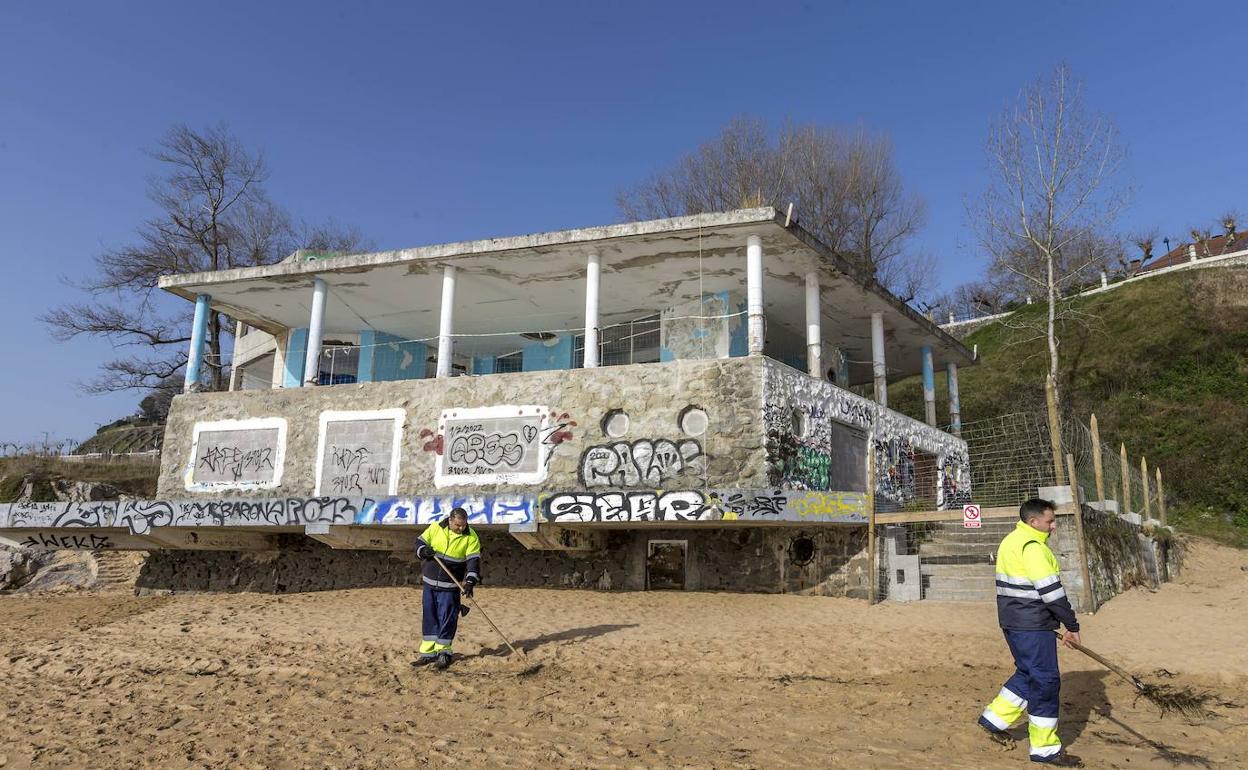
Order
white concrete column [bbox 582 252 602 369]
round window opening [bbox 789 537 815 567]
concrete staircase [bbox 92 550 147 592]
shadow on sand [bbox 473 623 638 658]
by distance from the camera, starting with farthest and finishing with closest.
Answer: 1. concrete staircase [bbox 92 550 147 592]
2. white concrete column [bbox 582 252 602 369]
3. round window opening [bbox 789 537 815 567]
4. shadow on sand [bbox 473 623 638 658]

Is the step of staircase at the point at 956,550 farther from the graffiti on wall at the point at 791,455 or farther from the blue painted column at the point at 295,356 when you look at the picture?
the blue painted column at the point at 295,356

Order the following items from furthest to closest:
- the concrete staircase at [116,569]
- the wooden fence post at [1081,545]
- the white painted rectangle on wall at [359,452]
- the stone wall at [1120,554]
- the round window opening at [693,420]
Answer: the concrete staircase at [116,569] → the white painted rectangle on wall at [359,452] → the round window opening at [693,420] → the stone wall at [1120,554] → the wooden fence post at [1081,545]

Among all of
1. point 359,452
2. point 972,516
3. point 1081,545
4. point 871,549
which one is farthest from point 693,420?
point 359,452

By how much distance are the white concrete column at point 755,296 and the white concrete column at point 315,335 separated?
9240mm

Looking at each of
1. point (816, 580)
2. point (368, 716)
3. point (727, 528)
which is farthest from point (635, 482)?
point (368, 716)

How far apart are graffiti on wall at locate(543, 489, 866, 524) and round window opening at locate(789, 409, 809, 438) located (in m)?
1.89

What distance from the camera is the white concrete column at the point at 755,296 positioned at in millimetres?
14445

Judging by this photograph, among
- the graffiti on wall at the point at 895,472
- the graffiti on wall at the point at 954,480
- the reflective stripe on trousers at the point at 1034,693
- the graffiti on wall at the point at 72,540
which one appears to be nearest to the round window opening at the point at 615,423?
the graffiti on wall at the point at 895,472

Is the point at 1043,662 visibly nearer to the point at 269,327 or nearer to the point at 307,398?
the point at 307,398

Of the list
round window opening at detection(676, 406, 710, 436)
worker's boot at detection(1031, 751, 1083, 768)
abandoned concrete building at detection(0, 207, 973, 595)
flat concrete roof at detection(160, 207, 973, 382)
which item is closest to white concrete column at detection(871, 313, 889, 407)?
abandoned concrete building at detection(0, 207, 973, 595)

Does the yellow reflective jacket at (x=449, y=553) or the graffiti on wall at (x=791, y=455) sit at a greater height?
the graffiti on wall at (x=791, y=455)

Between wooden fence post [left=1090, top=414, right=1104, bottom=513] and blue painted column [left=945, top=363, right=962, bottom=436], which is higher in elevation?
blue painted column [left=945, top=363, right=962, bottom=436]

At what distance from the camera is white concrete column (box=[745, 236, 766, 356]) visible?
47.4ft

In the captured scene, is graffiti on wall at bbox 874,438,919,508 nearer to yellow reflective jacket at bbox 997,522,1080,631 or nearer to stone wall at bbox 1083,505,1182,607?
stone wall at bbox 1083,505,1182,607
